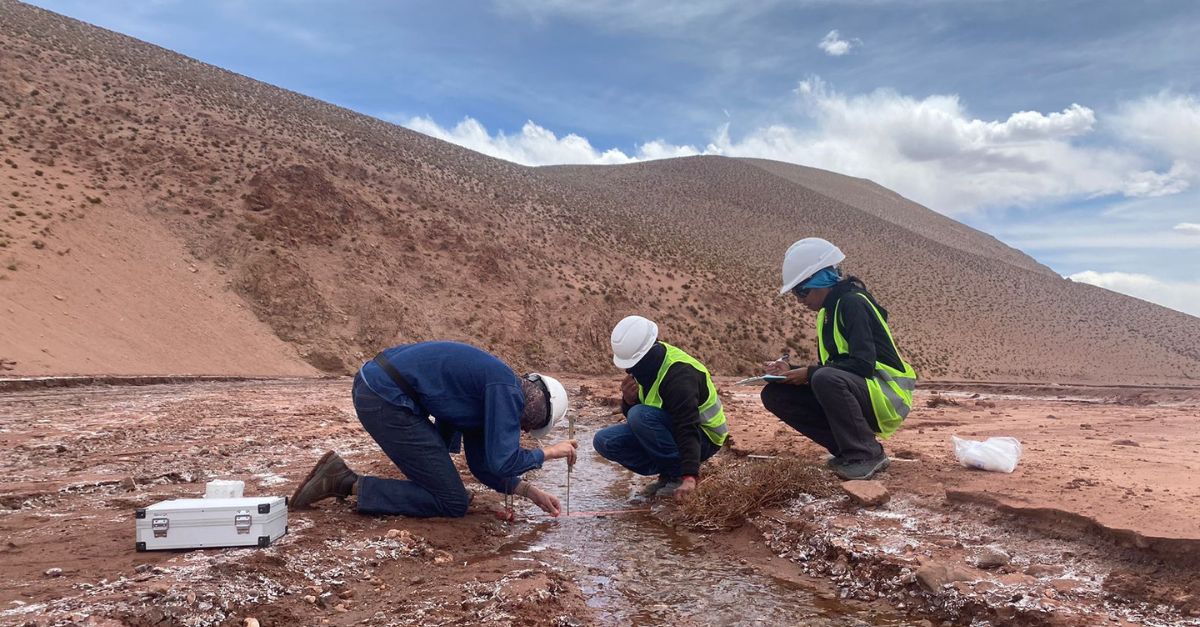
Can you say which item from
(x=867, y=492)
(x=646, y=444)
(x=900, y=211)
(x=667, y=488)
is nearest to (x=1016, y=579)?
(x=867, y=492)

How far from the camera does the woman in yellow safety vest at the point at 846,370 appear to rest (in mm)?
5152

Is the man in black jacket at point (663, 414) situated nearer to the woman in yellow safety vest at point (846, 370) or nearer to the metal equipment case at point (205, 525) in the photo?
the woman in yellow safety vest at point (846, 370)

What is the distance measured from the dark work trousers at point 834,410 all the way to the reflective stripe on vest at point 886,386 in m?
0.06

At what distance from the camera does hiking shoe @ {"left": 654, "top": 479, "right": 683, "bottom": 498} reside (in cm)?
592

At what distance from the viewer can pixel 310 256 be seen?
2595cm

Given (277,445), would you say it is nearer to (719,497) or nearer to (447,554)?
(447,554)

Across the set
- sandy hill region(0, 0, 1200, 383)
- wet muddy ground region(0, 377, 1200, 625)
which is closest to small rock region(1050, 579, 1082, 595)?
wet muddy ground region(0, 377, 1200, 625)

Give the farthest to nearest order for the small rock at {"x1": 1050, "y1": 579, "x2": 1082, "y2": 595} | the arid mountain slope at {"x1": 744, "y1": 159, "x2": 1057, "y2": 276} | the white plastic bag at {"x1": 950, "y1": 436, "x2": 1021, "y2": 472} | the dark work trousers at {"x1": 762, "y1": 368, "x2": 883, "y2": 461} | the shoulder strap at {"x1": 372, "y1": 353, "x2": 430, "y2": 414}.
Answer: the arid mountain slope at {"x1": 744, "y1": 159, "x2": 1057, "y2": 276} < the white plastic bag at {"x1": 950, "y1": 436, "x2": 1021, "y2": 472} < the dark work trousers at {"x1": 762, "y1": 368, "x2": 883, "y2": 461} < the shoulder strap at {"x1": 372, "y1": 353, "x2": 430, "y2": 414} < the small rock at {"x1": 1050, "y1": 579, "x2": 1082, "y2": 595}

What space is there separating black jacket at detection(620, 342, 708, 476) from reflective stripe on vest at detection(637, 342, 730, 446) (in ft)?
0.09

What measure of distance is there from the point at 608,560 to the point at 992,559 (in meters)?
1.97

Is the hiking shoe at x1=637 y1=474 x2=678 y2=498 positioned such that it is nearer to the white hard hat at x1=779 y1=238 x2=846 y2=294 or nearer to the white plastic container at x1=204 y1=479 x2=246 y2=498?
the white hard hat at x1=779 y1=238 x2=846 y2=294

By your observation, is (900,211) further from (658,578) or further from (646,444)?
(658,578)

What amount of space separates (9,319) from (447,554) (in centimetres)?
1535

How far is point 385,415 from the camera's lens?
4516mm
